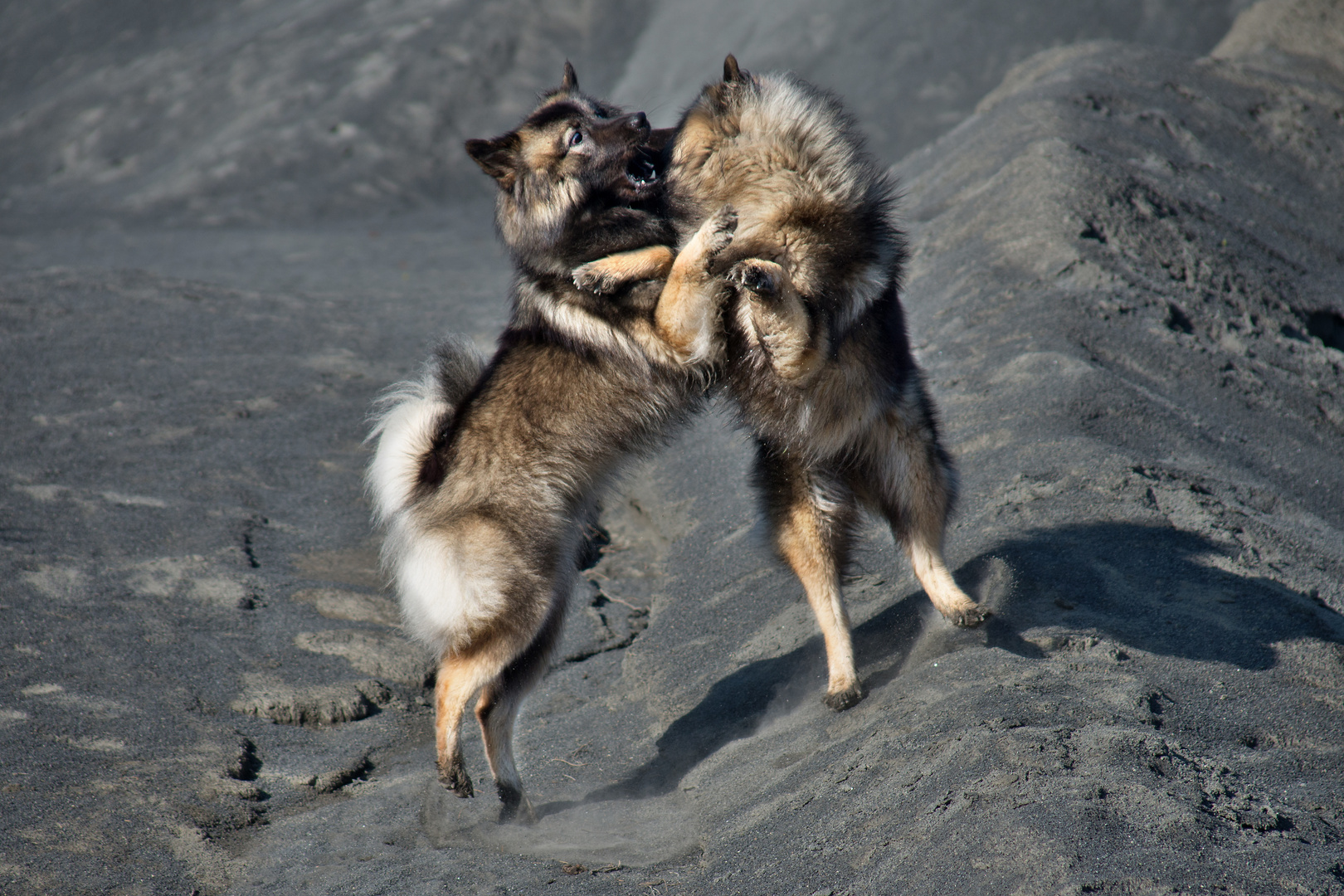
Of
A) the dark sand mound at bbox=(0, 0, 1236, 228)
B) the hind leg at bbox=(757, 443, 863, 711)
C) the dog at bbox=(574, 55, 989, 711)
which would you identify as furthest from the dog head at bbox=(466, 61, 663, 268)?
the dark sand mound at bbox=(0, 0, 1236, 228)

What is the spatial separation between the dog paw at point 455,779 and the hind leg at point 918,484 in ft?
6.28

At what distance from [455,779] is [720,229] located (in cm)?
224

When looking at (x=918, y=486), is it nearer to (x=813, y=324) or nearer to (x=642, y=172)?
(x=813, y=324)

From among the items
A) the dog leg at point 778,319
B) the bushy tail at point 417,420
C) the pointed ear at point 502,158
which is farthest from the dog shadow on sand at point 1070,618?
the pointed ear at point 502,158

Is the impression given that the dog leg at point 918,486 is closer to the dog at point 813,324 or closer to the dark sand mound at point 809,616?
the dog at point 813,324

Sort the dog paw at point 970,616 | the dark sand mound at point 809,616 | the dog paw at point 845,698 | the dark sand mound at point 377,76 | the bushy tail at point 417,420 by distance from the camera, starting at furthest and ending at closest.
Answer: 1. the dark sand mound at point 377,76
2. the bushy tail at point 417,420
3. the dog paw at point 845,698
4. the dog paw at point 970,616
5. the dark sand mound at point 809,616

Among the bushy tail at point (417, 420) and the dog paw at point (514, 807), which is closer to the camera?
the dog paw at point (514, 807)

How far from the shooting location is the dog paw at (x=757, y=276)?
2.92m

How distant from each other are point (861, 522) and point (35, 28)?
24.3 meters

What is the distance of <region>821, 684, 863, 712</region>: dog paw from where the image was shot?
3.48m

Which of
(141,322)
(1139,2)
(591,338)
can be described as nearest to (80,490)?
(141,322)

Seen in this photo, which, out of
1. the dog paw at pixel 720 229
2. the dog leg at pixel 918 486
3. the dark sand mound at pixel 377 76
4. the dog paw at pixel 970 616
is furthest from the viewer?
the dark sand mound at pixel 377 76

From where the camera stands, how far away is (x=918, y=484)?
3.68 meters

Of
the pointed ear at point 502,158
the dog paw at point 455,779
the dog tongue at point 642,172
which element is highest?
the pointed ear at point 502,158
